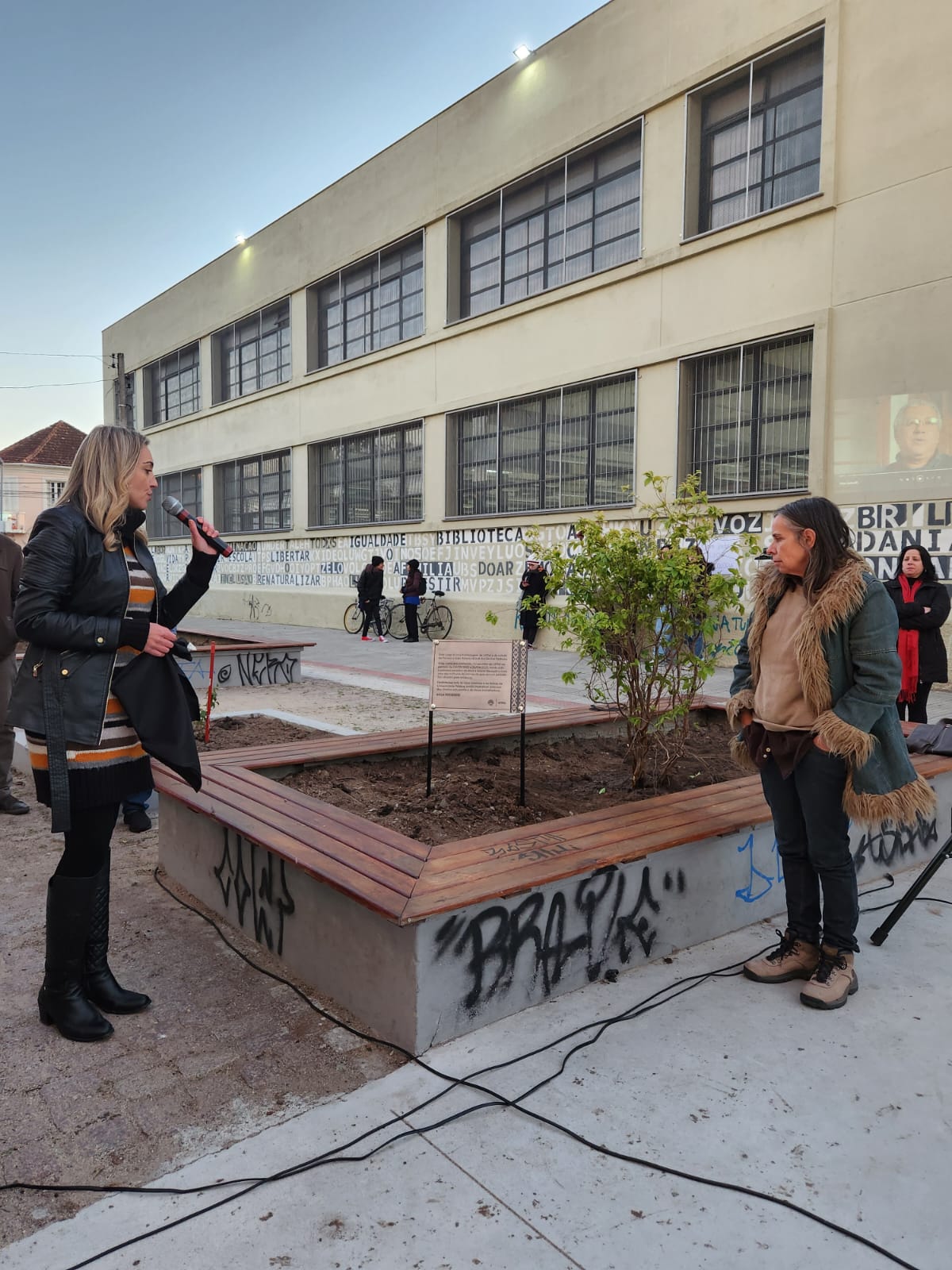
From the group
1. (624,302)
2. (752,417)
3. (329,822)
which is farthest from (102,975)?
(624,302)

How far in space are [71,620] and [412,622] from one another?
1644 centimetres

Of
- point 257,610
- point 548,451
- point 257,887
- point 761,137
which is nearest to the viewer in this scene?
point 257,887

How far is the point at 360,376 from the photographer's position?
22.2 m

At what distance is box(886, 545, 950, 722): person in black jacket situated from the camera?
720 centimetres

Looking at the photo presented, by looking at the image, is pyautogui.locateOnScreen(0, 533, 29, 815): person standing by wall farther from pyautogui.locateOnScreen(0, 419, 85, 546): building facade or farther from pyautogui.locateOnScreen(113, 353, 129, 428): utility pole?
pyautogui.locateOnScreen(0, 419, 85, 546): building facade

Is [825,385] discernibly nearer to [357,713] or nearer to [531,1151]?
[357,713]

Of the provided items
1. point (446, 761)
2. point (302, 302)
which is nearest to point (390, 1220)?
point (446, 761)

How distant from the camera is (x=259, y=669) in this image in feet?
36.9

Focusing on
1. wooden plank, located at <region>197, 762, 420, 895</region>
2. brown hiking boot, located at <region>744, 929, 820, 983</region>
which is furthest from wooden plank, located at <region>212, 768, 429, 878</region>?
brown hiking boot, located at <region>744, 929, 820, 983</region>

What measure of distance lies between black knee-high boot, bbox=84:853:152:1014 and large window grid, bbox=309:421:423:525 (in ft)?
58.5

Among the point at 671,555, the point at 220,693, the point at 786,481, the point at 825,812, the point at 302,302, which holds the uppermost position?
the point at 302,302

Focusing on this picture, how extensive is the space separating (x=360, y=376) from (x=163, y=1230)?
21598mm

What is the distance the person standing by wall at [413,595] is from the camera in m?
19.0

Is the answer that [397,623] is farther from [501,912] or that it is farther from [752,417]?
[501,912]
